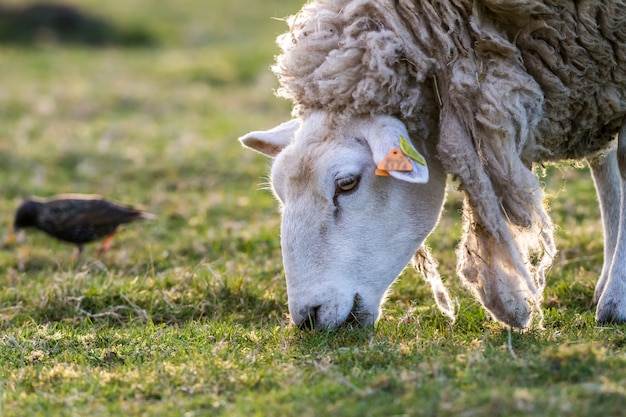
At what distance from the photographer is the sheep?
3934 mm

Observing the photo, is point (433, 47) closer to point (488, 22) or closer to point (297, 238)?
point (488, 22)

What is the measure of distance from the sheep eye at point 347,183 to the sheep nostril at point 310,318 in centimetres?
53

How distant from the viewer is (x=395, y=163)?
12.2 ft

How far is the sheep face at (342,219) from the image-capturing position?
3908mm

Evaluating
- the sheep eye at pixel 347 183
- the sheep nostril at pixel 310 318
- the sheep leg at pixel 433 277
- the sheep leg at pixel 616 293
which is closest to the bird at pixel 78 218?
the sheep leg at pixel 433 277

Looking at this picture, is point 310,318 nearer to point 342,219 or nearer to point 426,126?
point 342,219

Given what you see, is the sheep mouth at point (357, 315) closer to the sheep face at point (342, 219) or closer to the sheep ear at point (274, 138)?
the sheep face at point (342, 219)

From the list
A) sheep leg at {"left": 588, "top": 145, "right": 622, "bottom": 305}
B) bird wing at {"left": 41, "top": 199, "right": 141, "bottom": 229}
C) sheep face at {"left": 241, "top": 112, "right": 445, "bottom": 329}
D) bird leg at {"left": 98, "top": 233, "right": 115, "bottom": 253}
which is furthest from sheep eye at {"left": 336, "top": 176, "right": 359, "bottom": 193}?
bird wing at {"left": 41, "top": 199, "right": 141, "bottom": 229}

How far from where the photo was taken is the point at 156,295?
5219 mm

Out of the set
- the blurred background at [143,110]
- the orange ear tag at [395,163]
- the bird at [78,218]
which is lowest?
the blurred background at [143,110]

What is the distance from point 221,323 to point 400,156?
1.44 m

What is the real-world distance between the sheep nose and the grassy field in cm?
4

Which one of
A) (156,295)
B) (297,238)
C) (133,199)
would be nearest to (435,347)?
(297,238)

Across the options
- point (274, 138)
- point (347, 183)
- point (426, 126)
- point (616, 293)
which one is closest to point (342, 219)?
point (347, 183)
